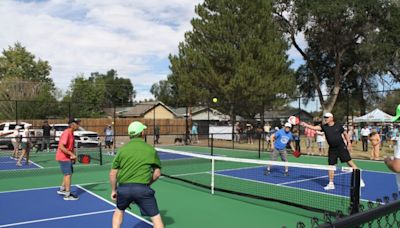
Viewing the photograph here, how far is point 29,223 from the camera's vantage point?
7.30 metres

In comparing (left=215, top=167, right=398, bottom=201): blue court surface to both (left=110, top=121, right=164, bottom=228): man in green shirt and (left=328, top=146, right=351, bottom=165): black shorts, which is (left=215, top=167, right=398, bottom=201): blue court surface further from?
(left=110, top=121, right=164, bottom=228): man in green shirt

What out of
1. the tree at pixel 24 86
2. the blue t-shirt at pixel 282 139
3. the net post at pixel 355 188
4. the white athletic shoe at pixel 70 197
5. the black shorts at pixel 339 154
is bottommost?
the white athletic shoe at pixel 70 197

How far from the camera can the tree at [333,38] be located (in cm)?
3678

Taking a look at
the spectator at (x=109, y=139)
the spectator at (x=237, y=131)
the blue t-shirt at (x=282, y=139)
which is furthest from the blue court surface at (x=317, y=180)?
the spectator at (x=237, y=131)

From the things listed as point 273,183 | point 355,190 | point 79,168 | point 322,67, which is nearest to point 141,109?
point 322,67

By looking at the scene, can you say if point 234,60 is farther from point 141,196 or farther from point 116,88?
point 116,88

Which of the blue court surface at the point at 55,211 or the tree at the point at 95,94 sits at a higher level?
the tree at the point at 95,94

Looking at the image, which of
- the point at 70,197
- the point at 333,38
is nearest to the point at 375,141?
the point at 70,197

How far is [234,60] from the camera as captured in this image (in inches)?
1297

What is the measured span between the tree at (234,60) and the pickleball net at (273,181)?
1721 cm

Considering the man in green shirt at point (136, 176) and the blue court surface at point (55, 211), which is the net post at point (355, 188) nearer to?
the man in green shirt at point (136, 176)

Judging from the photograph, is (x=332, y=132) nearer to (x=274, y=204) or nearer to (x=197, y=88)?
(x=274, y=204)

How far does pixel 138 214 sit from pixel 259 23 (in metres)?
28.8

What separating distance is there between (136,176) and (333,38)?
1540 inches
